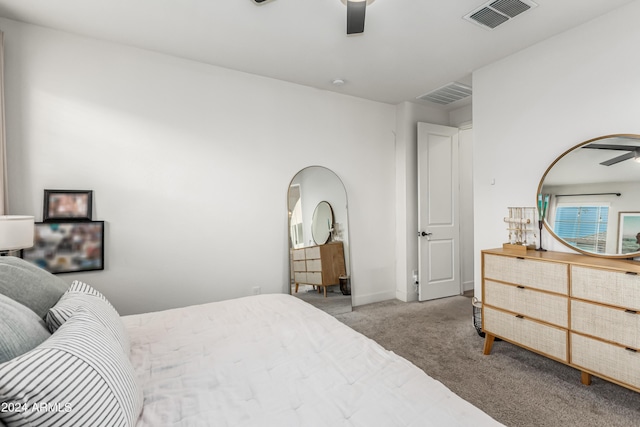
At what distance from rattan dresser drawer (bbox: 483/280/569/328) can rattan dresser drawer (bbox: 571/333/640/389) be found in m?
0.15

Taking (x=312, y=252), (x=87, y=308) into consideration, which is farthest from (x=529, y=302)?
(x=87, y=308)

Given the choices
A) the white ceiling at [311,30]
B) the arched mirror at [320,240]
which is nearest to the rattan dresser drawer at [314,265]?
the arched mirror at [320,240]

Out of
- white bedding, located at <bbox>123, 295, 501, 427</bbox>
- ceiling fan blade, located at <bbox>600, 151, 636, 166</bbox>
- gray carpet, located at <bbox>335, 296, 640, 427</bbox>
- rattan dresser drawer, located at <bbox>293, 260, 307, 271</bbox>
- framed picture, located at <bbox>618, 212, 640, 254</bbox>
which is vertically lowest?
gray carpet, located at <bbox>335, 296, 640, 427</bbox>

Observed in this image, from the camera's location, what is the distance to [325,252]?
3672mm

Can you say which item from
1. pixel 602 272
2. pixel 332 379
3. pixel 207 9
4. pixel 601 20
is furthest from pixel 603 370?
pixel 207 9

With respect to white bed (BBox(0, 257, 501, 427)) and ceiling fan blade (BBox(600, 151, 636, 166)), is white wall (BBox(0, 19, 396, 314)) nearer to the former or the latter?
white bed (BBox(0, 257, 501, 427))

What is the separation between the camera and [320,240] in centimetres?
365

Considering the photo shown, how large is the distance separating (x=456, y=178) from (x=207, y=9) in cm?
363

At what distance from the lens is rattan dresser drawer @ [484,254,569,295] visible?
2160 mm

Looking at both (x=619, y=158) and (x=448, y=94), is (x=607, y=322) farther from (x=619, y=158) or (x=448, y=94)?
(x=448, y=94)

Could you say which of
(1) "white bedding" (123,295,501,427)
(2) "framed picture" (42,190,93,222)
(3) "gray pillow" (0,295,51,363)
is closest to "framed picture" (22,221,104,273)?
(2) "framed picture" (42,190,93,222)

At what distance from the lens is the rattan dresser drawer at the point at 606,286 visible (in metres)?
1.83

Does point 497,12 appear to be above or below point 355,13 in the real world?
above

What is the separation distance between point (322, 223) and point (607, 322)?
255 centimetres
